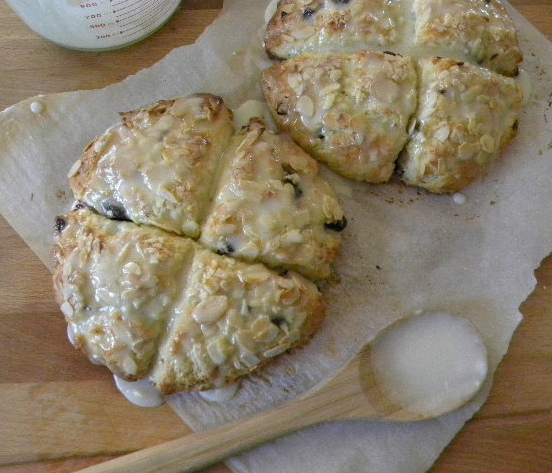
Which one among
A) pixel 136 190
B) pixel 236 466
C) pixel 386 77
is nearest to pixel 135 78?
pixel 136 190

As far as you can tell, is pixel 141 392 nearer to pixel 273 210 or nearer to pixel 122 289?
pixel 122 289

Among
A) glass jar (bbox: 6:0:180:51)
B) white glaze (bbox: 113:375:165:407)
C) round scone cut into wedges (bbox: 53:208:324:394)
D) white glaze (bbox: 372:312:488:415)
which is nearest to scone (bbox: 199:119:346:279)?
round scone cut into wedges (bbox: 53:208:324:394)

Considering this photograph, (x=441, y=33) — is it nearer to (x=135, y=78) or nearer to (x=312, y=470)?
(x=135, y=78)

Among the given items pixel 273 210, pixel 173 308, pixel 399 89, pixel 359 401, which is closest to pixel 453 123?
pixel 399 89

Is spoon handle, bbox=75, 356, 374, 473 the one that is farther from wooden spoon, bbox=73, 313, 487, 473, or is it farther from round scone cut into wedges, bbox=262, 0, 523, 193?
round scone cut into wedges, bbox=262, 0, 523, 193

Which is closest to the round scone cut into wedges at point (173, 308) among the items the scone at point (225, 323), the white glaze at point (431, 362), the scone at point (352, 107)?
the scone at point (225, 323)

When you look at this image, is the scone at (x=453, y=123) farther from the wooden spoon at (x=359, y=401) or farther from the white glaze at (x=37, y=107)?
the white glaze at (x=37, y=107)

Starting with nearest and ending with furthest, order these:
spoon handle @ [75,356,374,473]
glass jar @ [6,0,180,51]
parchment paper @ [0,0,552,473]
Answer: spoon handle @ [75,356,374,473] → parchment paper @ [0,0,552,473] → glass jar @ [6,0,180,51]
